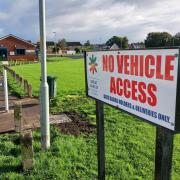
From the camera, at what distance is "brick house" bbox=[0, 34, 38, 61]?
6431 cm

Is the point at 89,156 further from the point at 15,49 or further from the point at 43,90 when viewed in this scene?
the point at 15,49

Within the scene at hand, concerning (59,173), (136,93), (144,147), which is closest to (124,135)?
(144,147)

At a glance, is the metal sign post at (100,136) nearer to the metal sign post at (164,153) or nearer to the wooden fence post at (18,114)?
the metal sign post at (164,153)

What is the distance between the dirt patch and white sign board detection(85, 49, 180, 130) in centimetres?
338

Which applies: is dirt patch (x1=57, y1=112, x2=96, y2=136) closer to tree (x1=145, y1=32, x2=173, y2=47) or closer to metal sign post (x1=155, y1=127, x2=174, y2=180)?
metal sign post (x1=155, y1=127, x2=174, y2=180)

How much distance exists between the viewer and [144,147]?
20.0 ft

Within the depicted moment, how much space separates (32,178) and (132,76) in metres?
2.75

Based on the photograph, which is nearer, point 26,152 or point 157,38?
point 26,152

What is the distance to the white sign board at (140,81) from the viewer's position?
8.48 ft

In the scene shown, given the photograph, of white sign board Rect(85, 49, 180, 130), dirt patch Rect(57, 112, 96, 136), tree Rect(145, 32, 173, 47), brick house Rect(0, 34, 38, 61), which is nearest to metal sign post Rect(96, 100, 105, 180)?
white sign board Rect(85, 49, 180, 130)

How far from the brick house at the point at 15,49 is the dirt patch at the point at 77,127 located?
191 ft

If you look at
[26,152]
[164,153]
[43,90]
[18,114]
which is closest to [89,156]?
[26,152]

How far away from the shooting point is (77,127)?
25.5 ft

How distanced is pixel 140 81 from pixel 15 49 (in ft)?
213
